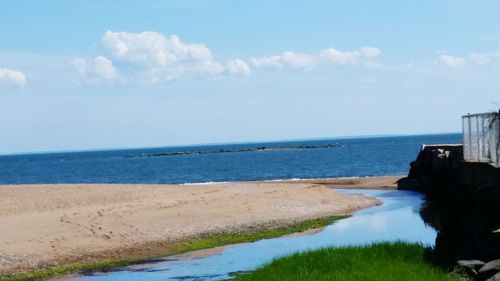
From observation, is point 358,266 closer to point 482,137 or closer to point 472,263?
point 472,263

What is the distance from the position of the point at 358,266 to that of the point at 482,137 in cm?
1130

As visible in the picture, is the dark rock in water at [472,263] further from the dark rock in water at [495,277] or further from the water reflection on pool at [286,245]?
the water reflection on pool at [286,245]

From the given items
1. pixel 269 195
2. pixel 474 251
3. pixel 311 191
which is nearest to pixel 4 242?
pixel 474 251

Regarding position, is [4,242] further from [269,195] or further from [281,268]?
[269,195]

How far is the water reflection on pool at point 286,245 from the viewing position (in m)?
23.8

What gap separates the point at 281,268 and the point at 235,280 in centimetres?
135

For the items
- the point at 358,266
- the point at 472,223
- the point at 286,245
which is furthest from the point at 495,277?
the point at 286,245

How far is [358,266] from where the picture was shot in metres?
18.7

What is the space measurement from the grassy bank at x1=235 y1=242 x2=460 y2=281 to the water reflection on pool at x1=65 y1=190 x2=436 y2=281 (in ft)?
9.90

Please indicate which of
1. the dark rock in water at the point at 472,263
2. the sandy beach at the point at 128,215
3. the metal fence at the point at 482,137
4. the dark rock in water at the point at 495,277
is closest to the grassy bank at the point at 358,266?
the dark rock in water at the point at 472,263

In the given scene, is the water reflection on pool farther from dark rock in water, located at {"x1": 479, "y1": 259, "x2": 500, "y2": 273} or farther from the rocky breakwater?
dark rock in water, located at {"x1": 479, "y1": 259, "x2": 500, "y2": 273}

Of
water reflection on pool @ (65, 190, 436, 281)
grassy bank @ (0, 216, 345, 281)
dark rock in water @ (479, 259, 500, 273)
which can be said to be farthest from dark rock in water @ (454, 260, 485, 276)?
grassy bank @ (0, 216, 345, 281)

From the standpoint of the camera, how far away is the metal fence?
85.3 ft

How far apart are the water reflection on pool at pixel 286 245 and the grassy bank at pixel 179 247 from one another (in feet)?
3.07
